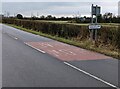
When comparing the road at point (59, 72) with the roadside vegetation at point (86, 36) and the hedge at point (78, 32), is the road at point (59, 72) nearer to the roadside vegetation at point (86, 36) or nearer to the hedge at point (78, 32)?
the roadside vegetation at point (86, 36)

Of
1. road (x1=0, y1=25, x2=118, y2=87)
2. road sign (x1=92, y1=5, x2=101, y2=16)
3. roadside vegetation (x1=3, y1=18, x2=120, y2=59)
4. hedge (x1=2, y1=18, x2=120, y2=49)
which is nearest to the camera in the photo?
road (x1=0, y1=25, x2=118, y2=87)

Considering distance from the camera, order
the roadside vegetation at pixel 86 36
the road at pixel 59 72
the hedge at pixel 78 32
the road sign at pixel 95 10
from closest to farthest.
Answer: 1. the road at pixel 59 72
2. the roadside vegetation at pixel 86 36
3. the hedge at pixel 78 32
4. the road sign at pixel 95 10

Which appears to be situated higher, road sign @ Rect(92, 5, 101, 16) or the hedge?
road sign @ Rect(92, 5, 101, 16)

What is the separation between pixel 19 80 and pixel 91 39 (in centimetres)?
1325

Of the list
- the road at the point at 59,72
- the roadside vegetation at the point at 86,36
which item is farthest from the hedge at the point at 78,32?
the road at the point at 59,72

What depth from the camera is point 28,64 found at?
13.3 metres

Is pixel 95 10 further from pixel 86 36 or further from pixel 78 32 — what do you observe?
pixel 78 32

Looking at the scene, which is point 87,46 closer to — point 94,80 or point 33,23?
point 94,80

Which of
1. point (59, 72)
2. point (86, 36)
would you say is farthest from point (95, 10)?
point (59, 72)

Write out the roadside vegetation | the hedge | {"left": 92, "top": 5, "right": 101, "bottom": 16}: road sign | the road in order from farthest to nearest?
{"left": 92, "top": 5, "right": 101, "bottom": 16}: road sign → the hedge → the roadside vegetation → the road

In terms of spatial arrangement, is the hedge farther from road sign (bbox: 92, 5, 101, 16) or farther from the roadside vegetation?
road sign (bbox: 92, 5, 101, 16)

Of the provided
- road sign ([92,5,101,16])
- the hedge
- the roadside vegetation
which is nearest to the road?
the roadside vegetation

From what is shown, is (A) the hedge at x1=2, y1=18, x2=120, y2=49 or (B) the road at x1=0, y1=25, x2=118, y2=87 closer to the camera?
(B) the road at x1=0, y1=25, x2=118, y2=87

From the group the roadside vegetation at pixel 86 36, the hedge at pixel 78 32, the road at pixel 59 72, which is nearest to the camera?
the road at pixel 59 72
